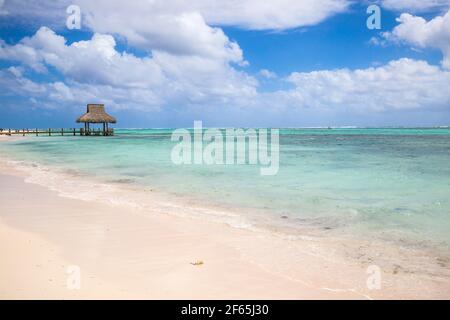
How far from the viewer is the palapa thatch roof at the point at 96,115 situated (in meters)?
48.2

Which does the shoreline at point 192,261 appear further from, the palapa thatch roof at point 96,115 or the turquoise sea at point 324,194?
the palapa thatch roof at point 96,115

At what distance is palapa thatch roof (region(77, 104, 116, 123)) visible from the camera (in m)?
48.2

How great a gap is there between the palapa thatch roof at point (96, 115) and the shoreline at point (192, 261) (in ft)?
147

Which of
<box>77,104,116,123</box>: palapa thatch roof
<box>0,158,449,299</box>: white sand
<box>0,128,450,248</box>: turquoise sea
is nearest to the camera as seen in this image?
<box>0,158,449,299</box>: white sand

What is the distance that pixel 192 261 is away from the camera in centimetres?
412

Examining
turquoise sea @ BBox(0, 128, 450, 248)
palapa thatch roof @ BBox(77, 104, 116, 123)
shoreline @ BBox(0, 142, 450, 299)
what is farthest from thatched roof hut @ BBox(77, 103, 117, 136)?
shoreline @ BBox(0, 142, 450, 299)

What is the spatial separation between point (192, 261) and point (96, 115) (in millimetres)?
48595

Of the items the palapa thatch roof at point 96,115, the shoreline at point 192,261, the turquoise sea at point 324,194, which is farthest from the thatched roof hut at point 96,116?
the shoreline at point 192,261

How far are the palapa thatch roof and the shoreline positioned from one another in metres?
44.8

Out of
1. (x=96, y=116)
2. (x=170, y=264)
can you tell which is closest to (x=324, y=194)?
(x=170, y=264)

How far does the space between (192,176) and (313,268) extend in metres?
8.80

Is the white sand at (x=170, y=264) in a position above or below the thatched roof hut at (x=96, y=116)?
below

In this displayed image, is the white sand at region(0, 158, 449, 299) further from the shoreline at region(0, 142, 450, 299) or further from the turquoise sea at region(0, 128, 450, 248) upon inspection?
the turquoise sea at region(0, 128, 450, 248)
